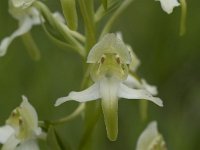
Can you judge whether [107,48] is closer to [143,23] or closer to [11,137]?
[11,137]

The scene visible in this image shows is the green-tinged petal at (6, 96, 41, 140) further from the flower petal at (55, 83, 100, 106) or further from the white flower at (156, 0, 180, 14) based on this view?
the white flower at (156, 0, 180, 14)

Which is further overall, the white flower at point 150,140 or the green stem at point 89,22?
the white flower at point 150,140

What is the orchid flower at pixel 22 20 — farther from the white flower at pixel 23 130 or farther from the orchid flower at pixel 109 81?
the orchid flower at pixel 109 81

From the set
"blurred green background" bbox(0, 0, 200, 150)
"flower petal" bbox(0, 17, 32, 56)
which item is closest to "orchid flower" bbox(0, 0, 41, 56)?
"flower petal" bbox(0, 17, 32, 56)

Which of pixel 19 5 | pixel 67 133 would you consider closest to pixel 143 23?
pixel 67 133

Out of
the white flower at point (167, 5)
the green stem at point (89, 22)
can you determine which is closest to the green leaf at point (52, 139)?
the green stem at point (89, 22)

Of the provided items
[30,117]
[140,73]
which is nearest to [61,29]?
[30,117]
